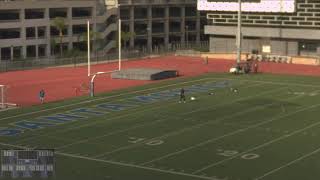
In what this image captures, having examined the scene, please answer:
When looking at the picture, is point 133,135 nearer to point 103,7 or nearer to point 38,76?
point 38,76

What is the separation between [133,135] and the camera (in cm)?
3631

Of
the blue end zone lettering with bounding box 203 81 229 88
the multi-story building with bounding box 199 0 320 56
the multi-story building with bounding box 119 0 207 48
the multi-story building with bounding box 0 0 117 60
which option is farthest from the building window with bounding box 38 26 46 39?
the blue end zone lettering with bounding box 203 81 229 88

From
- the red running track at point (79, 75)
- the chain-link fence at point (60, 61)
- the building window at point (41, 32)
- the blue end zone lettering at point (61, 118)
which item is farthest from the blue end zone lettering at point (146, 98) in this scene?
the building window at point (41, 32)

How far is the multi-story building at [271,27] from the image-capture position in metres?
81.2

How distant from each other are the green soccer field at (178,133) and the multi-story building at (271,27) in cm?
2767

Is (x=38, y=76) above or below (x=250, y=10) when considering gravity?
below

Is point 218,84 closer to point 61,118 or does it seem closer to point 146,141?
point 61,118

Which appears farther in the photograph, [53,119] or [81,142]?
[53,119]

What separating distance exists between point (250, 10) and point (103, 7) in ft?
78.5

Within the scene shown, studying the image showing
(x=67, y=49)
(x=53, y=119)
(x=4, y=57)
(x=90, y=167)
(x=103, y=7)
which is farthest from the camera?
(x=103, y=7)

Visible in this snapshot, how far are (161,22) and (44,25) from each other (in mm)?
25939

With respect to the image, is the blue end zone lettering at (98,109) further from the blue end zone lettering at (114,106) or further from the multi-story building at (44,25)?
the multi-story building at (44,25)

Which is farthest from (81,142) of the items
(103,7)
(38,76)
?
(103,7)

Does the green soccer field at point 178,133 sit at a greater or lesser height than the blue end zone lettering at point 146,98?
lesser
